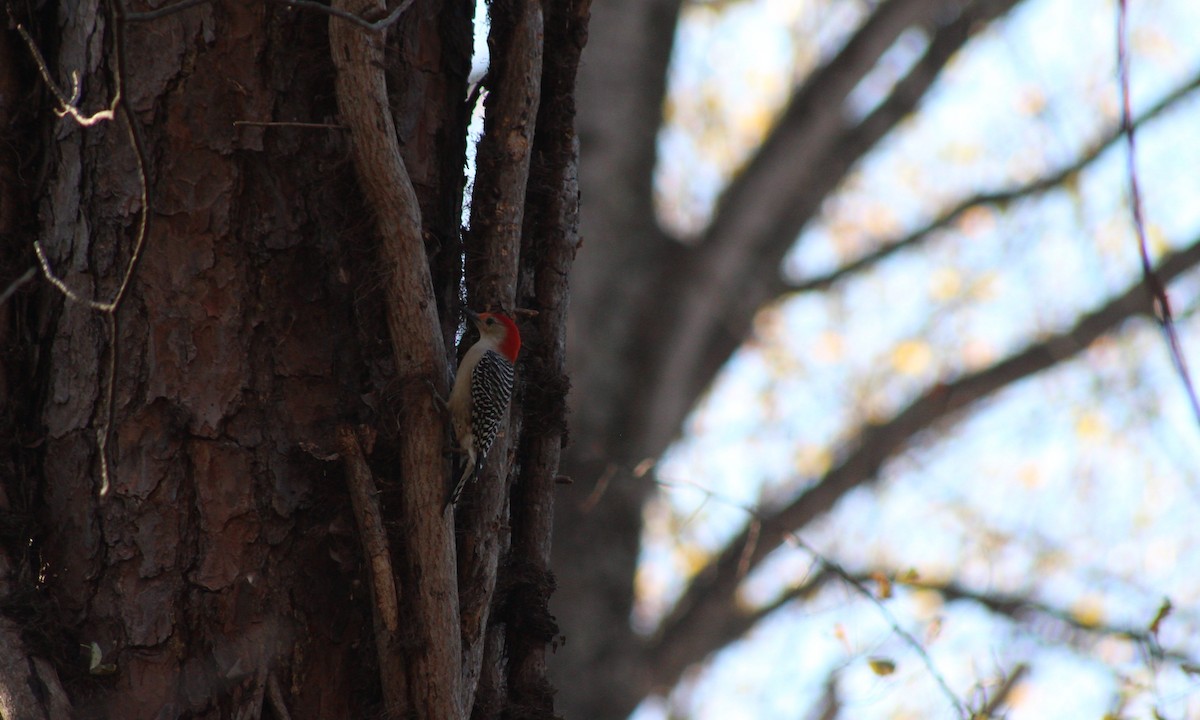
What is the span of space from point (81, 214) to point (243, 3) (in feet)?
1.86

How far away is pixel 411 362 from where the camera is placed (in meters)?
2.39

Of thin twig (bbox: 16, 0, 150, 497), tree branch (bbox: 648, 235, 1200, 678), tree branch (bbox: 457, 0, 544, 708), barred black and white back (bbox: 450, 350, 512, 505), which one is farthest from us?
tree branch (bbox: 648, 235, 1200, 678)

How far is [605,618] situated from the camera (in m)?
6.96

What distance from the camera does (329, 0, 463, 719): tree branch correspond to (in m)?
2.35

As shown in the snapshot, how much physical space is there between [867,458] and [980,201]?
2439 mm

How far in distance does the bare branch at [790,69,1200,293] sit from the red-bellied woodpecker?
5617 millimetres

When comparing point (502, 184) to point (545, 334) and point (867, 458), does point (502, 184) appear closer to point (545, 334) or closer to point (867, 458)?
point (545, 334)

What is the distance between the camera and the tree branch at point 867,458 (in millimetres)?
8352

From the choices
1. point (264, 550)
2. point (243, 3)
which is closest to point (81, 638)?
point (264, 550)

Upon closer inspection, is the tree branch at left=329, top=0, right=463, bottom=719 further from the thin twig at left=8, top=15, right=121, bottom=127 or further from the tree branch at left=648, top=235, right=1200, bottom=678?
Answer: the tree branch at left=648, top=235, right=1200, bottom=678

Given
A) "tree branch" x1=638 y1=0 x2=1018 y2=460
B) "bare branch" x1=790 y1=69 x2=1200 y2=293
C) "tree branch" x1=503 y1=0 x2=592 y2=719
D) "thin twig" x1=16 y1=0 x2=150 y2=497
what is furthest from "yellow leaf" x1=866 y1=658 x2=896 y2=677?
"bare branch" x1=790 y1=69 x2=1200 y2=293

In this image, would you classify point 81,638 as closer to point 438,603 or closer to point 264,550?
point 264,550

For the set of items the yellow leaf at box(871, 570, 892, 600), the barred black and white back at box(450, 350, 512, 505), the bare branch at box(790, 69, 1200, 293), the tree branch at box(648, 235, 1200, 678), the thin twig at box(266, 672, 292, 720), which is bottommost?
the thin twig at box(266, 672, 292, 720)

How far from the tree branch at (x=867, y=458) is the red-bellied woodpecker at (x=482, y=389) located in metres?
4.74
